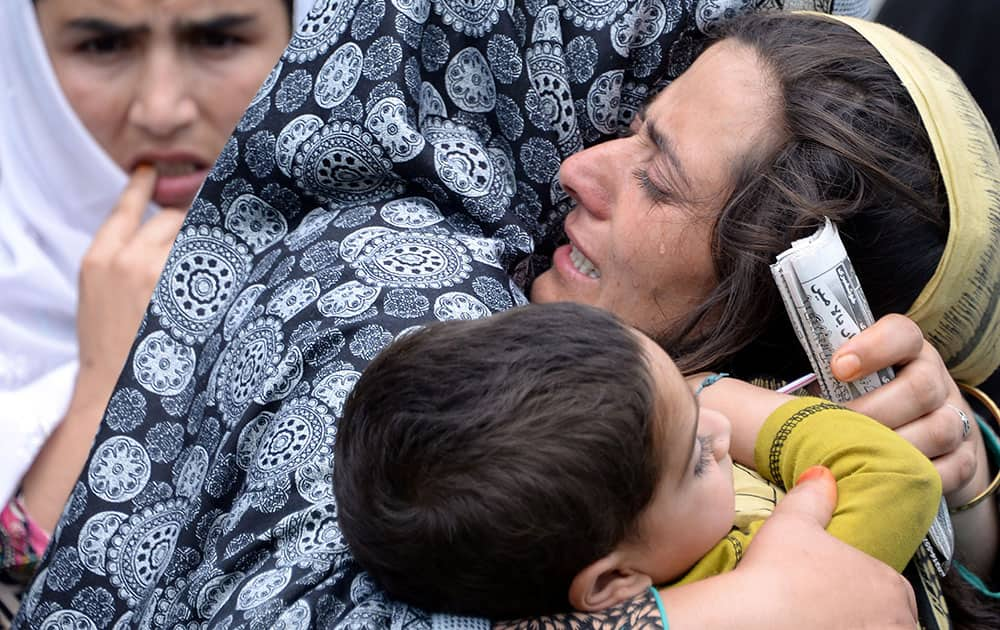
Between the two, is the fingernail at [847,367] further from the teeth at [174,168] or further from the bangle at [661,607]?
the teeth at [174,168]

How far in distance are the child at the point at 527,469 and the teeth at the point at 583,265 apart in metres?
0.65

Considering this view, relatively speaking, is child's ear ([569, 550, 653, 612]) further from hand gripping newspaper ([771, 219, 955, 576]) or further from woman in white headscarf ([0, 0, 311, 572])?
woman in white headscarf ([0, 0, 311, 572])

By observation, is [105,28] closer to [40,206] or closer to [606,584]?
[40,206]

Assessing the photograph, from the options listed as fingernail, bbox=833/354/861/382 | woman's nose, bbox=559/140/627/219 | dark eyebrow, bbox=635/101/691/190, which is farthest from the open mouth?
fingernail, bbox=833/354/861/382

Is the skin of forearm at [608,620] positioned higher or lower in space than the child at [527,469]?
lower

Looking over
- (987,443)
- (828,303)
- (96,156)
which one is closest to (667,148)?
(828,303)

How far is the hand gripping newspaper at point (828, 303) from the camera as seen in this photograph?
190 centimetres

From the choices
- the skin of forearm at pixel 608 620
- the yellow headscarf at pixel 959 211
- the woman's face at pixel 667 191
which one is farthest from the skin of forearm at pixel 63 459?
the yellow headscarf at pixel 959 211

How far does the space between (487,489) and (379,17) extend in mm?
1152

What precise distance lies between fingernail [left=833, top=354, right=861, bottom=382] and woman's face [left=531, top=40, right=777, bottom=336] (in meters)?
0.30

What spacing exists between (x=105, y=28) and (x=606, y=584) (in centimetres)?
207

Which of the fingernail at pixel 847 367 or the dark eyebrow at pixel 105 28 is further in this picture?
the dark eyebrow at pixel 105 28

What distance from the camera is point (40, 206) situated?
3.19 m

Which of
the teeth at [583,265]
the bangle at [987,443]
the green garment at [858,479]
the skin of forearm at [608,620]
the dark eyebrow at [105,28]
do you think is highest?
the dark eyebrow at [105,28]
